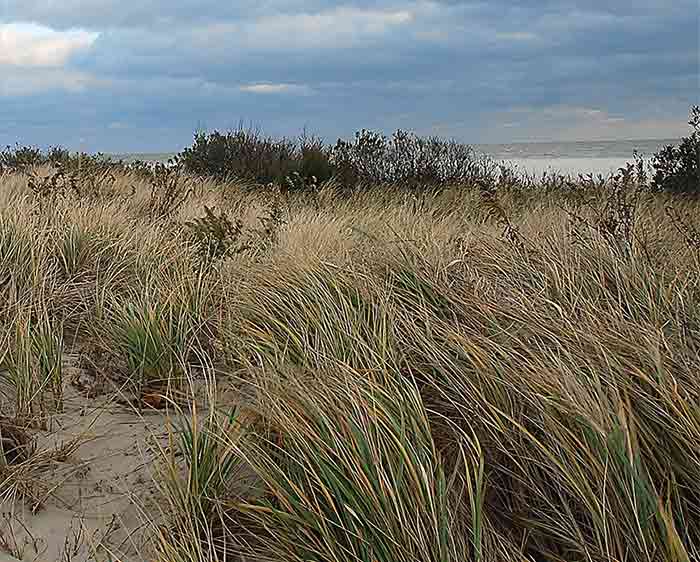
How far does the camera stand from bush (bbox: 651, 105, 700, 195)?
10219 mm

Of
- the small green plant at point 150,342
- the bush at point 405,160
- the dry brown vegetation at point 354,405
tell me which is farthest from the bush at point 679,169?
the small green plant at point 150,342

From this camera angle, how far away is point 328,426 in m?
2.24

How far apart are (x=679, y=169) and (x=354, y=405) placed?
9.77 m

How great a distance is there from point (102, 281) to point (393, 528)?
9.92 feet

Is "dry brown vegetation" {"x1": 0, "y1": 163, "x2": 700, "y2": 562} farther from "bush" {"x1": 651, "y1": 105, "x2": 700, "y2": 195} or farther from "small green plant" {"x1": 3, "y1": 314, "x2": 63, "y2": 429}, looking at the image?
"bush" {"x1": 651, "y1": 105, "x2": 700, "y2": 195}

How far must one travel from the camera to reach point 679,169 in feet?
34.7

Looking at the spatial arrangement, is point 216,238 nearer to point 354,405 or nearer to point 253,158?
point 354,405

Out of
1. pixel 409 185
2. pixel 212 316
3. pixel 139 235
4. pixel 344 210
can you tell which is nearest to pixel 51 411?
pixel 212 316

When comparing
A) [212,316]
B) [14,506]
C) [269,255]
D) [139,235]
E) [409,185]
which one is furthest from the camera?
[409,185]

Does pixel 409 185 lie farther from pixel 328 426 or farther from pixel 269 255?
pixel 328 426

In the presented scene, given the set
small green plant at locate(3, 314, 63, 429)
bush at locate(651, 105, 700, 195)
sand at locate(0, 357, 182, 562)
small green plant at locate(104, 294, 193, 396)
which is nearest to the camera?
sand at locate(0, 357, 182, 562)

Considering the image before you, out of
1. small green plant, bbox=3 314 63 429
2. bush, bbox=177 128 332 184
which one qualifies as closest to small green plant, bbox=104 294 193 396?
small green plant, bbox=3 314 63 429

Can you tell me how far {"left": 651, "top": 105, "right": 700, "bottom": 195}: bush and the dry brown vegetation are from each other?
6295 millimetres

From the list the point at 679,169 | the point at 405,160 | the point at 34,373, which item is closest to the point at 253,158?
the point at 405,160
